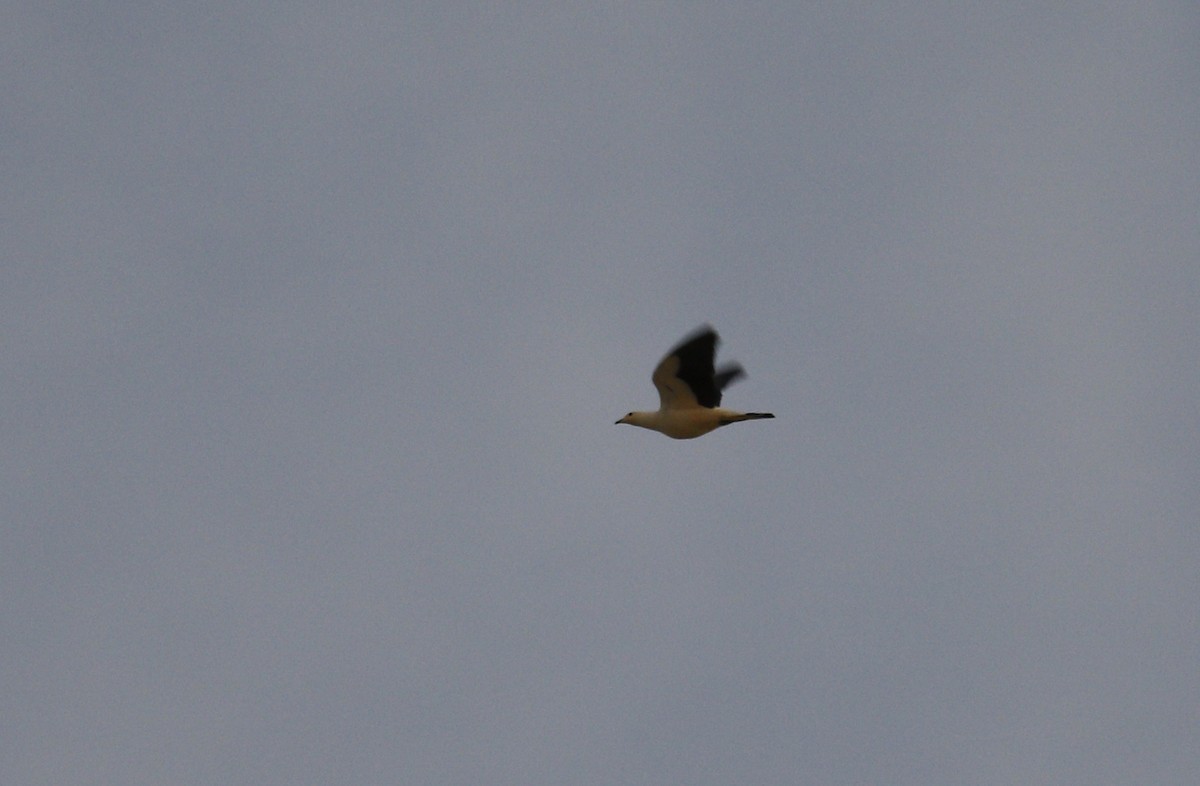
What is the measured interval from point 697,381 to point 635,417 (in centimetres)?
230

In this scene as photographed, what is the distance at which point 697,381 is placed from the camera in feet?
95.6

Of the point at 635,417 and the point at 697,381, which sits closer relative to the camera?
the point at 697,381

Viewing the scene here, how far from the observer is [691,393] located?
29.5m

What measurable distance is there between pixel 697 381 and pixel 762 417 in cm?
145

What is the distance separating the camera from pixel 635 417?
31.1 meters

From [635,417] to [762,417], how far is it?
2687mm

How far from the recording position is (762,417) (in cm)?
2962

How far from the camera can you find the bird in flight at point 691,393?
28.1 metres

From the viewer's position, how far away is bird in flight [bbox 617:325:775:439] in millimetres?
28125
